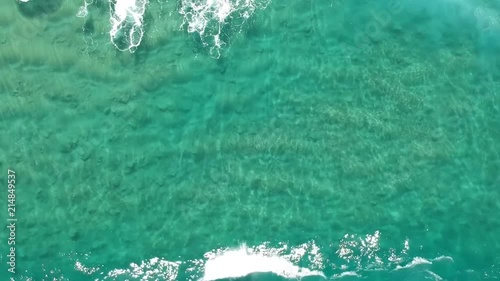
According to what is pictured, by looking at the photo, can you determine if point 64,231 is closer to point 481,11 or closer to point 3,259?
point 3,259

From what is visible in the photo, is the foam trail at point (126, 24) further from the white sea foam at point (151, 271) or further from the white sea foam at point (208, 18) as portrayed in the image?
the white sea foam at point (151, 271)

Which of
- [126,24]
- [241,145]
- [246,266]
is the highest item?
[126,24]

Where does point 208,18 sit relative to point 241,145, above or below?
above

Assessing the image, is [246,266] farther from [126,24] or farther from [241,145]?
[126,24]

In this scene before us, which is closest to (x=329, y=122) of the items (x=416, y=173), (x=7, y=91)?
(x=416, y=173)

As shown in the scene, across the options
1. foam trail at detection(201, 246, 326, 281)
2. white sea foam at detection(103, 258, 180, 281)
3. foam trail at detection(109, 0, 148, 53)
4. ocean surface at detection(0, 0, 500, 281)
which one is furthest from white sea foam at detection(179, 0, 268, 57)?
white sea foam at detection(103, 258, 180, 281)

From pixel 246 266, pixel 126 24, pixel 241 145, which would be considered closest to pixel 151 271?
pixel 246 266
